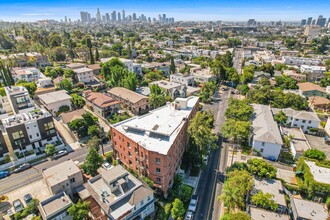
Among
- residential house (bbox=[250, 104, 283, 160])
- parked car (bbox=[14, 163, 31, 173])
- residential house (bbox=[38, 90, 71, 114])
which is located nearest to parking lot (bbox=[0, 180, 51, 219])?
parked car (bbox=[14, 163, 31, 173])

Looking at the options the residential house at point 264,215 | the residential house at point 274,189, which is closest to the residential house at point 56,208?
the residential house at point 264,215

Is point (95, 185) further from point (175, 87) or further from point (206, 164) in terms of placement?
point (175, 87)

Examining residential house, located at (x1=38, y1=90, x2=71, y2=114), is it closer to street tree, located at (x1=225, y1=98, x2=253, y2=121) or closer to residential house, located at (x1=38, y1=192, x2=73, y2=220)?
residential house, located at (x1=38, y1=192, x2=73, y2=220)

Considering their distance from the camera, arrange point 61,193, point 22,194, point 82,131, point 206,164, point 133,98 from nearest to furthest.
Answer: point 61,193, point 22,194, point 206,164, point 82,131, point 133,98

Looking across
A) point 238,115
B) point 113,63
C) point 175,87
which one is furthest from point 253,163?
point 113,63

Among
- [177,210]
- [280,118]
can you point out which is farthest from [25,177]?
[280,118]

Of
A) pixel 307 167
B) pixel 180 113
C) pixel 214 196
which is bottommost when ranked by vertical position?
pixel 214 196

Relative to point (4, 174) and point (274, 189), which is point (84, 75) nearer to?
point (4, 174)
